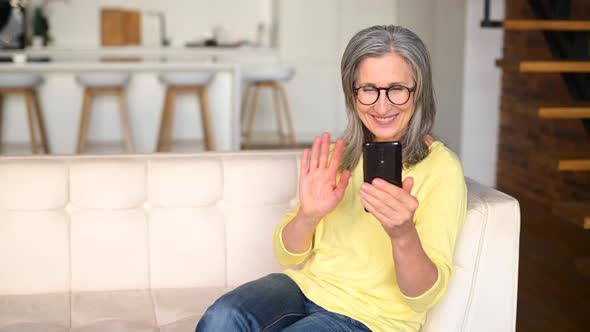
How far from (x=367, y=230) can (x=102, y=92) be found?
4653 mm

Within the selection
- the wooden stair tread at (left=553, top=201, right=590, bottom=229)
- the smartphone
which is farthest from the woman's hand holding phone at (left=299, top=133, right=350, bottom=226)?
the wooden stair tread at (left=553, top=201, right=590, bottom=229)

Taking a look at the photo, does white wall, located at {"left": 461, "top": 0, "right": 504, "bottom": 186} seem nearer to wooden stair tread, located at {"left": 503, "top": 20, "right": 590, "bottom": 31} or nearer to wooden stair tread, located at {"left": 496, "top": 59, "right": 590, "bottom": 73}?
wooden stair tread, located at {"left": 503, "top": 20, "right": 590, "bottom": 31}

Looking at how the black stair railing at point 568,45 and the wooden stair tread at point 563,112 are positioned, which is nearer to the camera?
the wooden stair tread at point 563,112

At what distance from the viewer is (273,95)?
817cm

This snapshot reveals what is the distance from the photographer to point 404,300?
1811 millimetres

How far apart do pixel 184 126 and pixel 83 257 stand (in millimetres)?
4014

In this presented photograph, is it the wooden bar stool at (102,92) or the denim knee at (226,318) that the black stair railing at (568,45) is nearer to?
the denim knee at (226,318)

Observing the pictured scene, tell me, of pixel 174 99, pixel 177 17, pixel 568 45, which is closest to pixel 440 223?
pixel 568 45

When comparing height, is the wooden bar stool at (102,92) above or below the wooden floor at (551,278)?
above

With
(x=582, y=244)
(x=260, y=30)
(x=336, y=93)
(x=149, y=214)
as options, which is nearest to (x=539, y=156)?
(x=582, y=244)

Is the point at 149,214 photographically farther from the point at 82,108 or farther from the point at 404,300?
the point at 82,108

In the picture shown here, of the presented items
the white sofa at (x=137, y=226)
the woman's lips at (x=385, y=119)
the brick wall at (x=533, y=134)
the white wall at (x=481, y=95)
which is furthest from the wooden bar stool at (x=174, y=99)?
the woman's lips at (x=385, y=119)

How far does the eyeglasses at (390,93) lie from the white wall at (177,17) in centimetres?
690

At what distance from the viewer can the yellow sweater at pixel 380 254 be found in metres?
1.74
